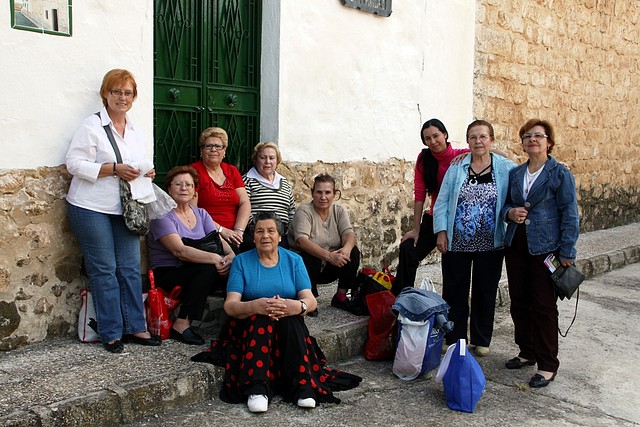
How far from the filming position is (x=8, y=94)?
13.5 ft

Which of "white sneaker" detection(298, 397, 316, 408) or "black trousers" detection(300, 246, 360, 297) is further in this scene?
"black trousers" detection(300, 246, 360, 297)

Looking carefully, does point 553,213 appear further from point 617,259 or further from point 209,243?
point 617,259

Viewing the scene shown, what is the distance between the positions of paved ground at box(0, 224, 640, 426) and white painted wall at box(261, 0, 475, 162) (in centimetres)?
175

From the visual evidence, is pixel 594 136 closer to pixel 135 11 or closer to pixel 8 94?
pixel 135 11

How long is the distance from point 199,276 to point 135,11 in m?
1.79

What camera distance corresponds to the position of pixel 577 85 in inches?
408

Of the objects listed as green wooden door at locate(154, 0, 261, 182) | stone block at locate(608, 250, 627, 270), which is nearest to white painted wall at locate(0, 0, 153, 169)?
green wooden door at locate(154, 0, 261, 182)

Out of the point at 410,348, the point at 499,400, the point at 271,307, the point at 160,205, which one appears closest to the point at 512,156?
the point at 410,348

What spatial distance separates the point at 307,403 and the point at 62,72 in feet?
7.98

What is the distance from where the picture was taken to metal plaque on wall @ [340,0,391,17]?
642 cm

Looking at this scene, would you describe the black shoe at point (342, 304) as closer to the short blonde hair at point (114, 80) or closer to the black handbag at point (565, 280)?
the black handbag at point (565, 280)

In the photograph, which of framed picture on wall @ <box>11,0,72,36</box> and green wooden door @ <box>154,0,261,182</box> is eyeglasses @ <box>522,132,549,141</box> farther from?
framed picture on wall @ <box>11,0,72,36</box>

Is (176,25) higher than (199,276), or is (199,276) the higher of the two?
(176,25)

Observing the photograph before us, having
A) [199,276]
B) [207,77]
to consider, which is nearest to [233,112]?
[207,77]
